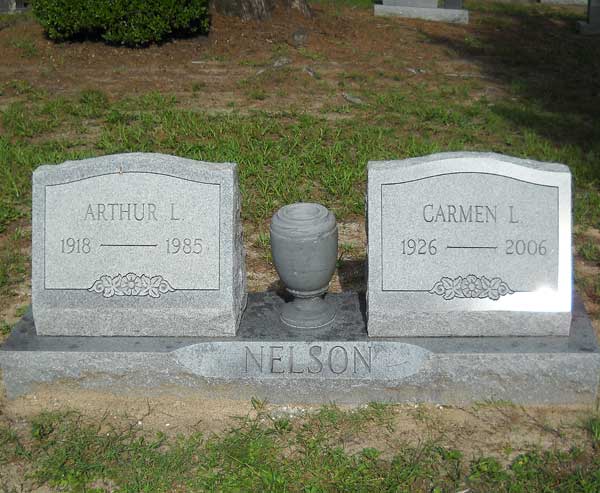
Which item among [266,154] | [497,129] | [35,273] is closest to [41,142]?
[266,154]

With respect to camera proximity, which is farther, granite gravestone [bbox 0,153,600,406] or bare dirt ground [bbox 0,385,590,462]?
granite gravestone [bbox 0,153,600,406]

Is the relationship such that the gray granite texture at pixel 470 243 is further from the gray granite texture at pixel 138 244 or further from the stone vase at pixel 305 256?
the gray granite texture at pixel 138 244

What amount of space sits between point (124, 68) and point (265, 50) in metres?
2.08

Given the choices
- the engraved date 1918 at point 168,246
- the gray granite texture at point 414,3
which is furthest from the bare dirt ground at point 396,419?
the gray granite texture at point 414,3

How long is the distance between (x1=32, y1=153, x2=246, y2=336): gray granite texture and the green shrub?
7.40 meters

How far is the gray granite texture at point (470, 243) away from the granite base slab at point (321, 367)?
171 millimetres

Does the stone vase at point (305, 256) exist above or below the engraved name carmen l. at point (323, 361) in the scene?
above

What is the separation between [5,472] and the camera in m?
3.92

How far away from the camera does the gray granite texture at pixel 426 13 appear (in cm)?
1446

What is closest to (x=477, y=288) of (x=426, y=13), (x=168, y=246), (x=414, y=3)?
(x=168, y=246)

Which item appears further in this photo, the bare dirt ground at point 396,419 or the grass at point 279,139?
the grass at point 279,139

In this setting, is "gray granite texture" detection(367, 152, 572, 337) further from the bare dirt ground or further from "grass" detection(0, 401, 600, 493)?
"grass" detection(0, 401, 600, 493)

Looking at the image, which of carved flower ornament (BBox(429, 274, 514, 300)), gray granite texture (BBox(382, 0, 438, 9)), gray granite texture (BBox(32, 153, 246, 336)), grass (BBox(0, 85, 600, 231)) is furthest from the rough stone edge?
gray granite texture (BBox(382, 0, 438, 9))

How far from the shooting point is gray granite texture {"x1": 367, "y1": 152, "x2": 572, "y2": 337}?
14.0 feet
